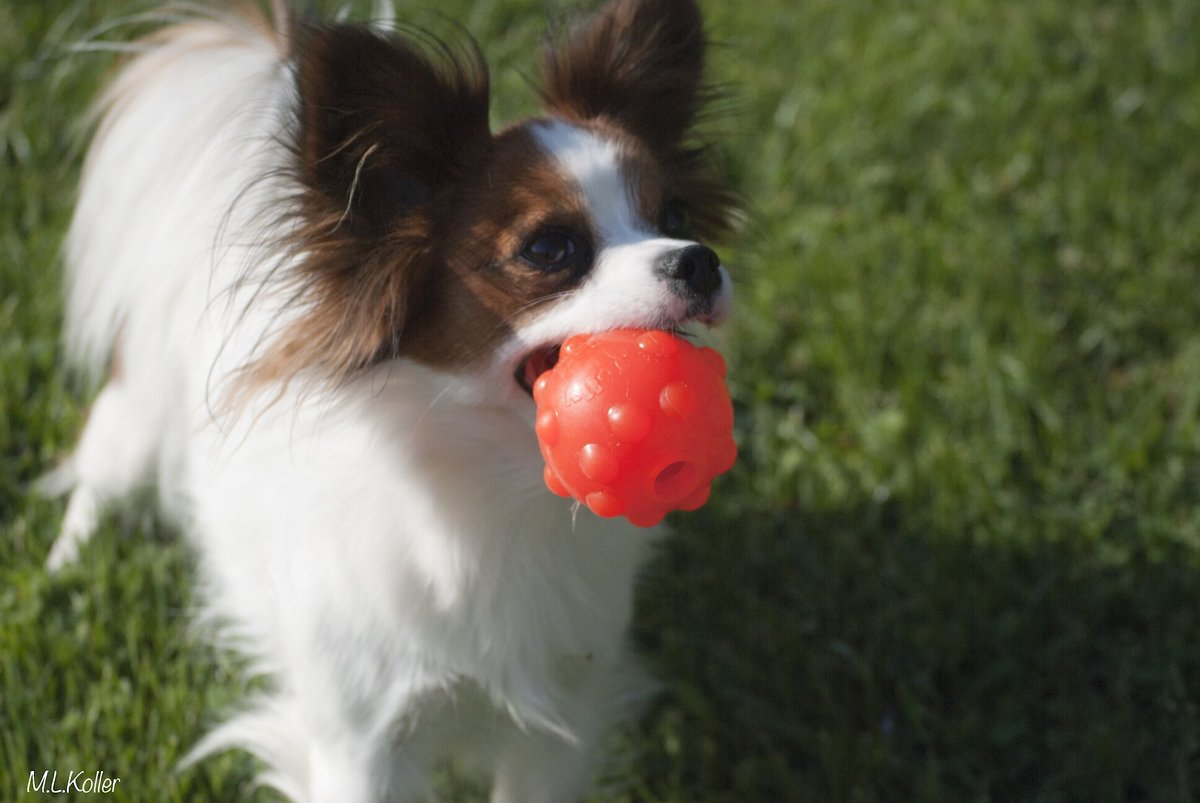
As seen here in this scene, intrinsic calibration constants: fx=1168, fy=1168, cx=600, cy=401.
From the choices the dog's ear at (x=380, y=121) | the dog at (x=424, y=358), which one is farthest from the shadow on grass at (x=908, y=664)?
the dog's ear at (x=380, y=121)

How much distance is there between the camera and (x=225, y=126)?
299cm

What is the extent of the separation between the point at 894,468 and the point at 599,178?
6.26 ft

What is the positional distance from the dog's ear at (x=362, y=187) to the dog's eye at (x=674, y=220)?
413 mm

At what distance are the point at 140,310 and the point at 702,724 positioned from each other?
1956mm

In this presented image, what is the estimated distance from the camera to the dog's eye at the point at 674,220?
8.34 feet

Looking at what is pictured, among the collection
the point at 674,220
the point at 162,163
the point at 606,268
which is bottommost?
the point at 162,163

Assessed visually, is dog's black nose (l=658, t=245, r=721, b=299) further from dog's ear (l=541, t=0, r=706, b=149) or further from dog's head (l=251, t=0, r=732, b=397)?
dog's ear (l=541, t=0, r=706, b=149)

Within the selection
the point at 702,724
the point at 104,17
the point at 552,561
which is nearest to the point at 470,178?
the point at 552,561

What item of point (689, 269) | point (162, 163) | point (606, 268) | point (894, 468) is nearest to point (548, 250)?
point (606, 268)

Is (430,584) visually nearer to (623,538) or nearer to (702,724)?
(623,538)

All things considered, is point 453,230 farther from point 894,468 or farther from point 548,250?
point 894,468

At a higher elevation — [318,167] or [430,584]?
[318,167]

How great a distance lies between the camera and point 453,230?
2.40 metres

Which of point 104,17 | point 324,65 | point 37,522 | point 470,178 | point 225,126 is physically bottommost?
point 37,522
